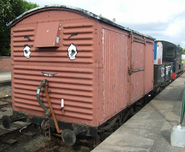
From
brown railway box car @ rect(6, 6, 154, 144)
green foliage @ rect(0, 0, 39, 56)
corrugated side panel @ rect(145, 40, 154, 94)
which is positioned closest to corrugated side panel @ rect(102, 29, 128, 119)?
brown railway box car @ rect(6, 6, 154, 144)

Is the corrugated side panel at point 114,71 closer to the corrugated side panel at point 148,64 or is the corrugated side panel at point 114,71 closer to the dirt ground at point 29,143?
the dirt ground at point 29,143

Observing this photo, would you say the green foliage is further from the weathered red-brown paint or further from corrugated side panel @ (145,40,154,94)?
the weathered red-brown paint

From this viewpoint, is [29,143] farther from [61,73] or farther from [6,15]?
[6,15]

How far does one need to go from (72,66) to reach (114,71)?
1.17 meters

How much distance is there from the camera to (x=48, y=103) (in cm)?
430

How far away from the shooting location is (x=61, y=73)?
13.9 ft

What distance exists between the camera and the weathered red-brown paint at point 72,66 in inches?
154

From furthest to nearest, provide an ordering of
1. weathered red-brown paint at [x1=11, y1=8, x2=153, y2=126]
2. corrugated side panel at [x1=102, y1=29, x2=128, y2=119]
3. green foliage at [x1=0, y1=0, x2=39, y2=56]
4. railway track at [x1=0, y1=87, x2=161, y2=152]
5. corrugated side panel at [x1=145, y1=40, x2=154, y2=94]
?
green foliage at [x1=0, y1=0, x2=39, y2=56] < corrugated side panel at [x1=145, y1=40, x2=154, y2=94] < railway track at [x1=0, y1=87, x2=161, y2=152] < corrugated side panel at [x1=102, y1=29, x2=128, y2=119] < weathered red-brown paint at [x1=11, y1=8, x2=153, y2=126]

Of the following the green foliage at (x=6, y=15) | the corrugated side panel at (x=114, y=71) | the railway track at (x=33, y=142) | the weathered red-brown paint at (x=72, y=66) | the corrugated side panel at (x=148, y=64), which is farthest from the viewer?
the green foliage at (x=6, y=15)

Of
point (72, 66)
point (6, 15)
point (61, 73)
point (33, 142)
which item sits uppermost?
point (6, 15)

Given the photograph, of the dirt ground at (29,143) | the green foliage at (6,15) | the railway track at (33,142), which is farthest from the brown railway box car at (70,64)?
the green foliage at (6,15)

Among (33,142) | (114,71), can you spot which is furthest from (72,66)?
(33,142)

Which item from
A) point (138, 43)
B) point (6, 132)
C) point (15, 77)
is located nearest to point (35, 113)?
point (15, 77)

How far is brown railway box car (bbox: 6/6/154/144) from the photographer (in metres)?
3.92
